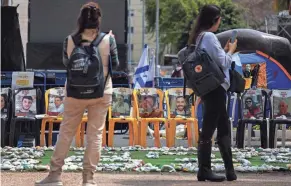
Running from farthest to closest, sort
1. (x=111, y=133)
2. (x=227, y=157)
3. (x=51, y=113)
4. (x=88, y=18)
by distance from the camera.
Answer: (x=51, y=113) < (x=111, y=133) < (x=227, y=157) < (x=88, y=18)

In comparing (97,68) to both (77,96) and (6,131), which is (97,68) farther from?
(6,131)

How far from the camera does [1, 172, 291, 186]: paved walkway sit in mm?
7430

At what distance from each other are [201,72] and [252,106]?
5.31m

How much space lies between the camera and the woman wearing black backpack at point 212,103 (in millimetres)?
7500

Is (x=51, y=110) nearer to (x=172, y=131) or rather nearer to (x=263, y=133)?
(x=172, y=131)

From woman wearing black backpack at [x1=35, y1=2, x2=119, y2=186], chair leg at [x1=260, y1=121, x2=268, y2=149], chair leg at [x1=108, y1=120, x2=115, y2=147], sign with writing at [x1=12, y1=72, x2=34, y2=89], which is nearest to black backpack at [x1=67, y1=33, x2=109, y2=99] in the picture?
woman wearing black backpack at [x1=35, y1=2, x2=119, y2=186]

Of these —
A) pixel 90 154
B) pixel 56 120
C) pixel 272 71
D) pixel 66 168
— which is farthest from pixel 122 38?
pixel 90 154

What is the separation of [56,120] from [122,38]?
6579mm

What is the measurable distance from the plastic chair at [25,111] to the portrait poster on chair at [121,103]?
4.57ft

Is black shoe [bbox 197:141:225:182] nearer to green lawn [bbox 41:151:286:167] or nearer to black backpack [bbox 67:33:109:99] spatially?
green lawn [bbox 41:151:286:167]

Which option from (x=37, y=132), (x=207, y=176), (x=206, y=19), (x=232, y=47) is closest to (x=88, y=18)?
(x=206, y=19)

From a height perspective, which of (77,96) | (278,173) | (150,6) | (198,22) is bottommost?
(278,173)

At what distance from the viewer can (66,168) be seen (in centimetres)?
841

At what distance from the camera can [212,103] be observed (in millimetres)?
7516
